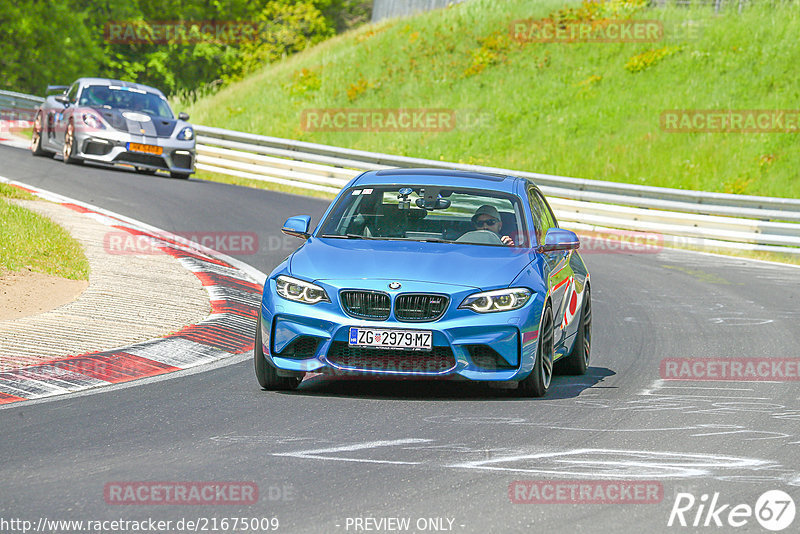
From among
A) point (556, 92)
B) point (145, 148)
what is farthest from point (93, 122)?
point (556, 92)

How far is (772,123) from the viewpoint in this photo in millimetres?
30484

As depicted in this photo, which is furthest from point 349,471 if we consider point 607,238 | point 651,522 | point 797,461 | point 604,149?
point 604,149

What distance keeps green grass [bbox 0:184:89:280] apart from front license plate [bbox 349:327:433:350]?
5.07 metres

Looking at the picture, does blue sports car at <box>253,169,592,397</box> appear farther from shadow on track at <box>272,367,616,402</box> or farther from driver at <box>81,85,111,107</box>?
driver at <box>81,85,111,107</box>

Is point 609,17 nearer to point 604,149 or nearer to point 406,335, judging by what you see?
point 604,149

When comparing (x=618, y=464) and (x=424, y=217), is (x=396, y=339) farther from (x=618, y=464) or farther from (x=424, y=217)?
(x=618, y=464)

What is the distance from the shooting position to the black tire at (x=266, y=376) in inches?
328

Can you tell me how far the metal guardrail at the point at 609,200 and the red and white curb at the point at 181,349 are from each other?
967 centimetres

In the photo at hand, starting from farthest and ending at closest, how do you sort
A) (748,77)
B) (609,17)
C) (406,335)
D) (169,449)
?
1. (609,17)
2. (748,77)
3. (406,335)
4. (169,449)

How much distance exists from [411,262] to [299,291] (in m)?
0.75

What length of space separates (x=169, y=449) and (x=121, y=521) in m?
1.43

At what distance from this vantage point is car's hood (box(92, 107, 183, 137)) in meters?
23.4
